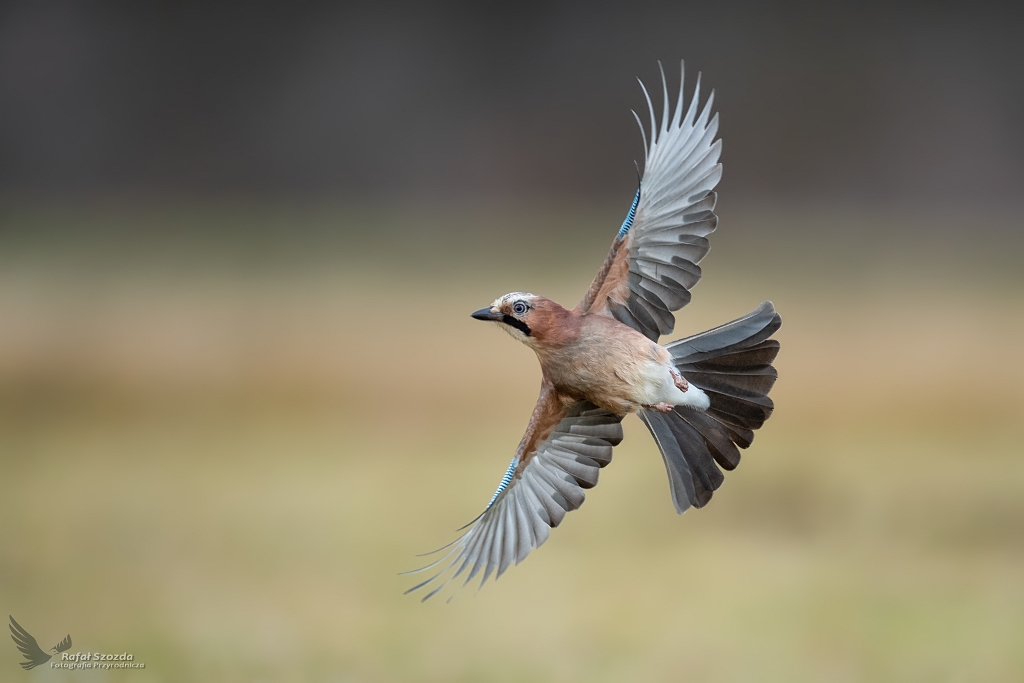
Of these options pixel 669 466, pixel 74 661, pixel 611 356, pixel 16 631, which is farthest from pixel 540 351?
pixel 16 631

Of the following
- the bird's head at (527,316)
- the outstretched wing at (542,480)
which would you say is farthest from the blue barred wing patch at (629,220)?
the outstretched wing at (542,480)

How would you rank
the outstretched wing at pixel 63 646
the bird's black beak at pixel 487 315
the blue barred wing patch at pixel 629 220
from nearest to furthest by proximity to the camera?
1. the bird's black beak at pixel 487 315
2. the blue barred wing patch at pixel 629 220
3. the outstretched wing at pixel 63 646

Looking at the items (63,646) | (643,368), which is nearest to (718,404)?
(643,368)

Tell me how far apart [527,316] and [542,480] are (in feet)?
1.23

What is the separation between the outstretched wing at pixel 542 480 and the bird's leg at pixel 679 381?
128 mm

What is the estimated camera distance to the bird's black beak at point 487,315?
1.67 meters

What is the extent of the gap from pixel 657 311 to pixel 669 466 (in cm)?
30

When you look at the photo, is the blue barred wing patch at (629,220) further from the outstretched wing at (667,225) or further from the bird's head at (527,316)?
the bird's head at (527,316)

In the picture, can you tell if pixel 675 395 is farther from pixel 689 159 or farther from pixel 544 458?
pixel 689 159

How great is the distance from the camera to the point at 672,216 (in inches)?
72.8

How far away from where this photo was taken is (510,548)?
1.90m

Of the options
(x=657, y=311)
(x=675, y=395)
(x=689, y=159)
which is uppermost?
(x=689, y=159)

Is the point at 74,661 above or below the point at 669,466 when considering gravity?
below

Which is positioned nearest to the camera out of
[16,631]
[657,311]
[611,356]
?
[611,356]
